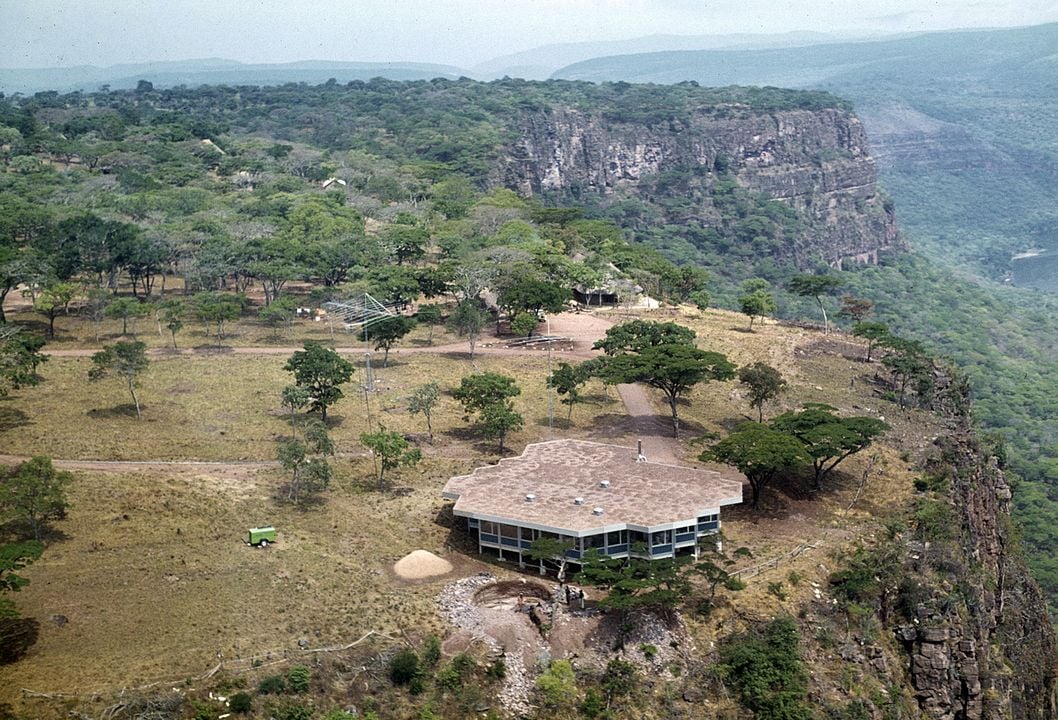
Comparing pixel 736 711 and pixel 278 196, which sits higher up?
pixel 278 196

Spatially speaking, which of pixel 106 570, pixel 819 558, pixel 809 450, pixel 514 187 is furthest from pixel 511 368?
pixel 514 187

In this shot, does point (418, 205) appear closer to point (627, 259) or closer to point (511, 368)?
point (627, 259)

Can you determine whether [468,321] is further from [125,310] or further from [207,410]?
[125,310]

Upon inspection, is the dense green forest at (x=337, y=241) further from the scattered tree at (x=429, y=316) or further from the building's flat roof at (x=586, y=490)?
the building's flat roof at (x=586, y=490)

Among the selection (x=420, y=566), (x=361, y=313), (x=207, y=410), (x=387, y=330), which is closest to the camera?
(x=420, y=566)

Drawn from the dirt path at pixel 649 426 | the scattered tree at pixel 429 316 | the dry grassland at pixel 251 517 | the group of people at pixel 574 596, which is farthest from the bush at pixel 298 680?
the scattered tree at pixel 429 316

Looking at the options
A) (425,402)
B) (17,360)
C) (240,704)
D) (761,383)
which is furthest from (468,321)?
(240,704)

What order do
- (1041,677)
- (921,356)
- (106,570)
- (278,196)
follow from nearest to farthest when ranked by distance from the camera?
1. (106,570)
2. (1041,677)
3. (921,356)
4. (278,196)

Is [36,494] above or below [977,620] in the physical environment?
above
